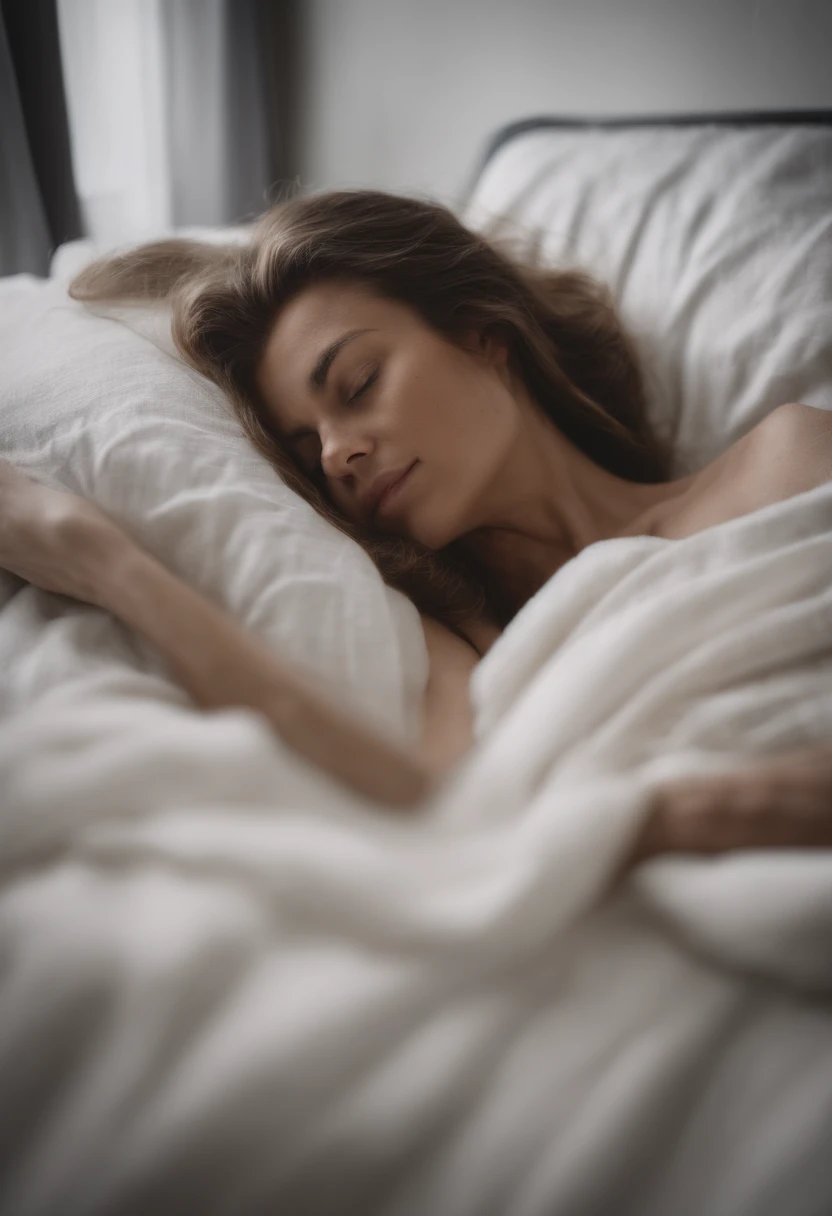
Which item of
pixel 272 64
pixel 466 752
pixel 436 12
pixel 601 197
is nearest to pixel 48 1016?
pixel 466 752

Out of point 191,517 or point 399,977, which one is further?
point 191,517

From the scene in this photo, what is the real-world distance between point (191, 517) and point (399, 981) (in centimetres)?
43

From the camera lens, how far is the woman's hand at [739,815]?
0.51 m

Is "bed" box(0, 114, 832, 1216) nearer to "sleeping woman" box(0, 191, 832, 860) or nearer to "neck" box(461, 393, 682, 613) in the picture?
"sleeping woman" box(0, 191, 832, 860)

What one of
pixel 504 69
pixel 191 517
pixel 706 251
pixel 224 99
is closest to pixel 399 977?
pixel 191 517

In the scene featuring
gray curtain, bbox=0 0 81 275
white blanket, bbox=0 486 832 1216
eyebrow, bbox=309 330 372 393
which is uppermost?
gray curtain, bbox=0 0 81 275

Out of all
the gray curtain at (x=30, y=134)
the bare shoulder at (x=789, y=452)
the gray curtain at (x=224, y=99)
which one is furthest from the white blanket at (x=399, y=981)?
the gray curtain at (x=224, y=99)

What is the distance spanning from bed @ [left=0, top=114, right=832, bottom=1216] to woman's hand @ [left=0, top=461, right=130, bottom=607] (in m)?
0.02

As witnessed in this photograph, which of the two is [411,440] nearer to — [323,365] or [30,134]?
[323,365]

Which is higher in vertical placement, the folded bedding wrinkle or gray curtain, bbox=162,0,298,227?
gray curtain, bbox=162,0,298,227

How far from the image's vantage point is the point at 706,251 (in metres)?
1.07

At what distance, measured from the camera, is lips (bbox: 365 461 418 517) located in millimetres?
894

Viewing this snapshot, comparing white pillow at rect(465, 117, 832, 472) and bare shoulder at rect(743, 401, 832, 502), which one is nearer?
bare shoulder at rect(743, 401, 832, 502)

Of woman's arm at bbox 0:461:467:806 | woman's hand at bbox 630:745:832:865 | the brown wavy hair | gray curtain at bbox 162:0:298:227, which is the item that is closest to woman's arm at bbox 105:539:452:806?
woman's arm at bbox 0:461:467:806
